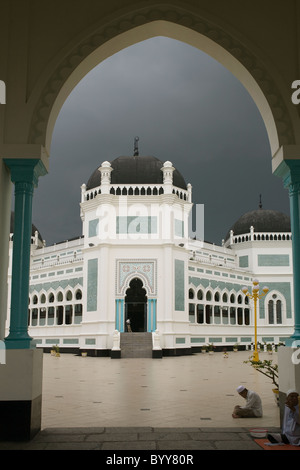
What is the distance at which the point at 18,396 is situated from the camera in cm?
500

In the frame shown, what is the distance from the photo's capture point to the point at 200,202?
30.6 meters

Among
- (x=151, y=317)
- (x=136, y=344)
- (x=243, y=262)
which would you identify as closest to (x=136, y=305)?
(x=151, y=317)

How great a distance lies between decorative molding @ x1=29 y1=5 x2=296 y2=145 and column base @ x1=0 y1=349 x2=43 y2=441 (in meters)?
2.42

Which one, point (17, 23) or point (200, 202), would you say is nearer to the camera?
point (17, 23)

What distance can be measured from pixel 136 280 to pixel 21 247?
60.7 feet

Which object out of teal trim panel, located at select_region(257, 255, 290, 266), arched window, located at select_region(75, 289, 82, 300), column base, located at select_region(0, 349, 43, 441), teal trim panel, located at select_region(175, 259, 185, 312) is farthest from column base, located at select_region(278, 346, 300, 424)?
teal trim panel, located at select_region(257, 255, 290, 266)

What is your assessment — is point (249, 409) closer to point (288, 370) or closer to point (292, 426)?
point (288, 370)

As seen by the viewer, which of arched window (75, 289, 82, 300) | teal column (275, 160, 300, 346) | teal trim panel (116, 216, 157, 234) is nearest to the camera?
teal column (275, 160, 300, 346)

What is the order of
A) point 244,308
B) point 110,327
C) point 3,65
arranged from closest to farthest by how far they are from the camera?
point 3,65 → point 110,327 → point 244,308

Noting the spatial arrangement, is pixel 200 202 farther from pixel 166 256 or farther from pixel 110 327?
pixel 110 327

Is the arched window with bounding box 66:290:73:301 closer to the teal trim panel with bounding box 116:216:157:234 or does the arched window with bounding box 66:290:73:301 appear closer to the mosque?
the mosque

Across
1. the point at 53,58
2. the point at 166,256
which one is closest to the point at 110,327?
the point at 166,256

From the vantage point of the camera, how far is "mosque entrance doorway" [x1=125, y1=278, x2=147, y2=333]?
2392 cm
